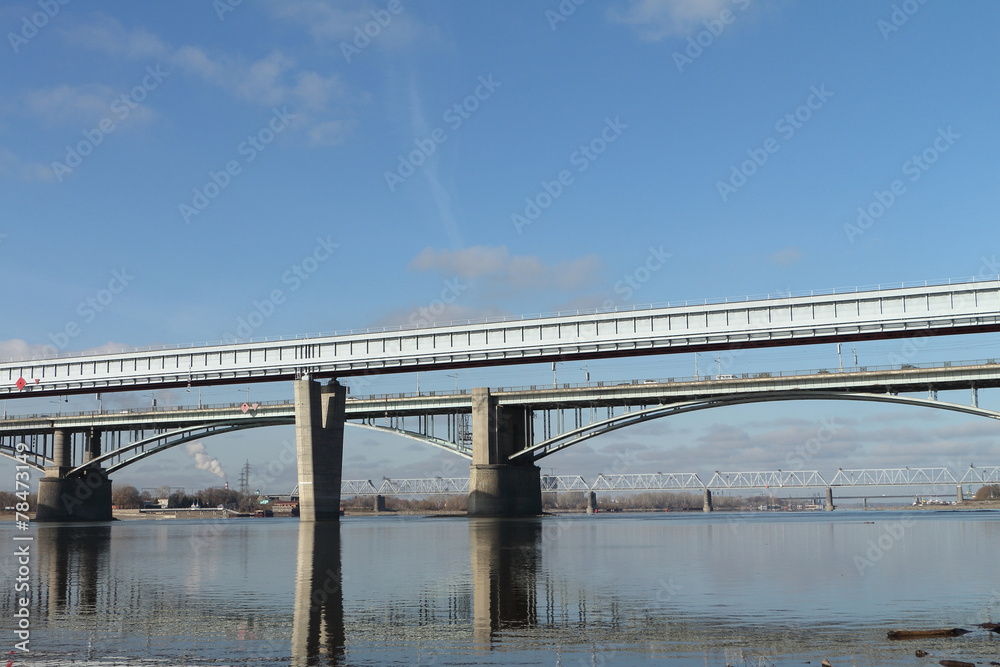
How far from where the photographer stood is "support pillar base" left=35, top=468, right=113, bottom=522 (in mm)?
114062

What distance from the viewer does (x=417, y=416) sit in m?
100

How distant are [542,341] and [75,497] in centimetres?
6852

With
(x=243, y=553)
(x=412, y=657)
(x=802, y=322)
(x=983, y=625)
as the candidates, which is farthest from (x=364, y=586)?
(x=802, y=322)

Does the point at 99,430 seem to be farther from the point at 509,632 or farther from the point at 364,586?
the point at 509,632

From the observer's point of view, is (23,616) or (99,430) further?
(99,430)

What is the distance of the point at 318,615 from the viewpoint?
1805cm

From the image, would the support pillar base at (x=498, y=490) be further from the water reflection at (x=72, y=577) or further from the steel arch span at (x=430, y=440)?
the water reflection at (x=72, y=577)

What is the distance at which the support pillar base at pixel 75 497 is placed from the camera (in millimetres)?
114062

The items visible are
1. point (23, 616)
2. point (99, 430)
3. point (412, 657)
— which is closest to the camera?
point (412, 657)

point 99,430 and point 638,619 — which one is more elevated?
point 99,430

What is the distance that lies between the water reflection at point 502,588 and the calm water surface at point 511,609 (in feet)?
0.28

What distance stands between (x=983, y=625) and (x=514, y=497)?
76002mm

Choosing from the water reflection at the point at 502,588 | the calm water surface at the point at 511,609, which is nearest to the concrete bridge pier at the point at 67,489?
Answer: the calm water surface at the point at 511,609

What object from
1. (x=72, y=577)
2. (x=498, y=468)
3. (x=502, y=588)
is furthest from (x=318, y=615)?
(x=498, y=468)
